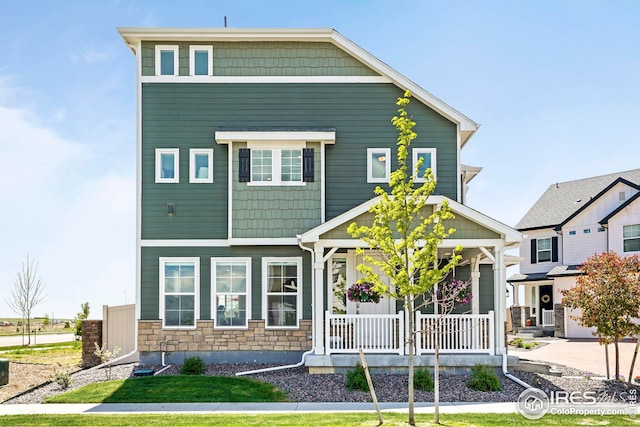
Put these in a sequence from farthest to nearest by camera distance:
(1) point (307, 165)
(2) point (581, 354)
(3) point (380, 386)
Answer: (2) point (581, 354), (1) point (307, 165), (3) point (380, 386)

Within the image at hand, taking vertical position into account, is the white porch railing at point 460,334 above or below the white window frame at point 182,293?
below

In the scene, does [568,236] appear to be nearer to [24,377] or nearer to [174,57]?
[174,57]

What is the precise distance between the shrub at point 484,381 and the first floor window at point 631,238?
59.0 feet

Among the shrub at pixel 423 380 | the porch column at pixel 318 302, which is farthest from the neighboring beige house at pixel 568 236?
Answer: the porch column at pixel 318 302

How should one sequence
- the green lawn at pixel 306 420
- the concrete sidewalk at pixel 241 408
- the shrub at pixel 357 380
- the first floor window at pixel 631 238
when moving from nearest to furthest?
the green lawn at pixel 306 420 → the concrete sidewalk at pixel 241 408 → the shrub at pixel 357 380 → the first floor window at pixel 631 238

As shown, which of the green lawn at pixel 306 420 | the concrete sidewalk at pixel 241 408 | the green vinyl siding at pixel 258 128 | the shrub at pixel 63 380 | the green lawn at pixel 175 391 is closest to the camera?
the green lawn at pixel 306 420

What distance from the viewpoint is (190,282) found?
59.3ft

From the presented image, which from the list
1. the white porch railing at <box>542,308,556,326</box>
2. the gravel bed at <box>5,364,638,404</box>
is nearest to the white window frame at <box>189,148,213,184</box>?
the gravel bed at <box>5,364,638,404</box>

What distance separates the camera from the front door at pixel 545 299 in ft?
111

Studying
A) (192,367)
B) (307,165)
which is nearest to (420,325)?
(307,165)

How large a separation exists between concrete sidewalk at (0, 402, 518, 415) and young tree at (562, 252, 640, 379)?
441 centimetres

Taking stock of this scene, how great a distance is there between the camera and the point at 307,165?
17.9 metres

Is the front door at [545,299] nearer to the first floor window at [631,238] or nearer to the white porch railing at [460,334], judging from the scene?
the first floor window at [631,238]

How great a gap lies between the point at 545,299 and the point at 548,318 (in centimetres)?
122
